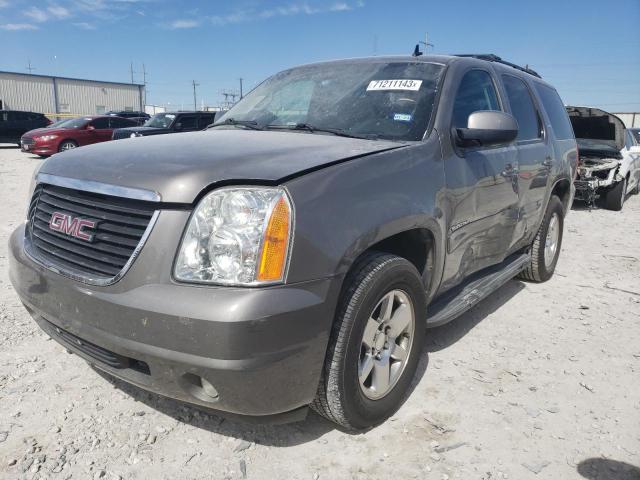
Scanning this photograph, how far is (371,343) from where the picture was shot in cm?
234

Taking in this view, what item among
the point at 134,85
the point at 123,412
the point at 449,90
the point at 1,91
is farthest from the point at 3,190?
the point at 134,85

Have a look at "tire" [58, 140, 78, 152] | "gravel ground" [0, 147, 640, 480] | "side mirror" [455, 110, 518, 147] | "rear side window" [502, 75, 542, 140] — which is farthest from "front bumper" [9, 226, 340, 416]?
"tire" [58, 140, 78, 152]

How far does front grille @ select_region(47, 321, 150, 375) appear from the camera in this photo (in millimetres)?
2020

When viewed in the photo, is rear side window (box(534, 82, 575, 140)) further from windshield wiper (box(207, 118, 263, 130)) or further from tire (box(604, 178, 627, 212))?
tire (box(604, 178, 627, 212))

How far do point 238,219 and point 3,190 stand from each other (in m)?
9.54

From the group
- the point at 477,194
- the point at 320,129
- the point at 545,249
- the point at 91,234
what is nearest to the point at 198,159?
the point at 91,234

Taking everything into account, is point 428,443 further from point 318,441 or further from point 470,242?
point 470,242

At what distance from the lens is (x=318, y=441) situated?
2.37 m

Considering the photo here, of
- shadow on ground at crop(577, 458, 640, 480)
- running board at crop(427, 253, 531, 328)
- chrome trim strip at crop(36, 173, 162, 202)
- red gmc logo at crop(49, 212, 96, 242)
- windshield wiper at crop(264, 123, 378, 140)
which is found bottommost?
shadow on ground at crop(577, 458, 640, 480)

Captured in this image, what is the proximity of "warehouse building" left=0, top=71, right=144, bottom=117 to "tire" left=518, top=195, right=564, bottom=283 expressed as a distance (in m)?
46.8

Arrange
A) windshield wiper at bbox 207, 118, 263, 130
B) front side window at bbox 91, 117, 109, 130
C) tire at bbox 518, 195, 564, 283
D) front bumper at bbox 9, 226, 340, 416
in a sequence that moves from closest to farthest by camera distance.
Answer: front bumper at bbox 9, 226, 340, 416 → windshield wiper at bbox 207, 118, 263, 130 → tire at bbox 518, 195, 564, 283 → front side window at bbox 91, 117, 109, 130

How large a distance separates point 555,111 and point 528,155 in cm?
138

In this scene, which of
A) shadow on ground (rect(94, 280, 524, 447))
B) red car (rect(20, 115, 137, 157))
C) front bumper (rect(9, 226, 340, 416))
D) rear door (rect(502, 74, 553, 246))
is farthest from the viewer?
red car (rect(20, 115, 137, 157))

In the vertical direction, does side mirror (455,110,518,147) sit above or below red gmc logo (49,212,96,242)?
above
